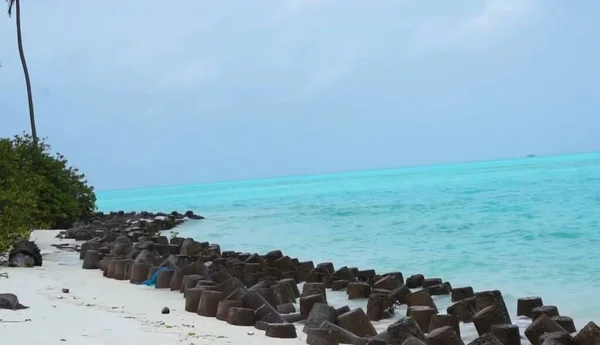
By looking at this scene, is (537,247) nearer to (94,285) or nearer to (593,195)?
(94,285)

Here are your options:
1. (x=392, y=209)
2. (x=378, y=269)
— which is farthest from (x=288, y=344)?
(x=392, y=209)

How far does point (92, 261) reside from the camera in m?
11.2

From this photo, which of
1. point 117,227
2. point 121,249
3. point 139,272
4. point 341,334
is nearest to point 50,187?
point 117,227

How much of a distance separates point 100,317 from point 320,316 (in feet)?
6.29

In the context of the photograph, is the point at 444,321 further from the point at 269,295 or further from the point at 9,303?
the point at 9,303

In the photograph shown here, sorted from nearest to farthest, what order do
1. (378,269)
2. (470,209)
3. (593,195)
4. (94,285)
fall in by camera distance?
(94,285) → (378,269) → (470,209) → (593,195)

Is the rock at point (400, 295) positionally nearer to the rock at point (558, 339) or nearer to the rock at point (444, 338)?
the rock at point (444, 338)

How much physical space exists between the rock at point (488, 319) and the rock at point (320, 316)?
1262 millimetres

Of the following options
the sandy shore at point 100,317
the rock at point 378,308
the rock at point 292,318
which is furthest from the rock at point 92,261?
the rock at point 378,308

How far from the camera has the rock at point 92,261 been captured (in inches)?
441

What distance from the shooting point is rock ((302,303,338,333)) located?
647cm

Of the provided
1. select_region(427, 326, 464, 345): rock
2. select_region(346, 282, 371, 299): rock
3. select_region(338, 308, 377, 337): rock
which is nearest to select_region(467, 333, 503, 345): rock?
select_region(427, 326, 464, 345): rock

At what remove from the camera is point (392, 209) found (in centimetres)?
3102

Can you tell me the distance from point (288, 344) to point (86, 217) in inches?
727
